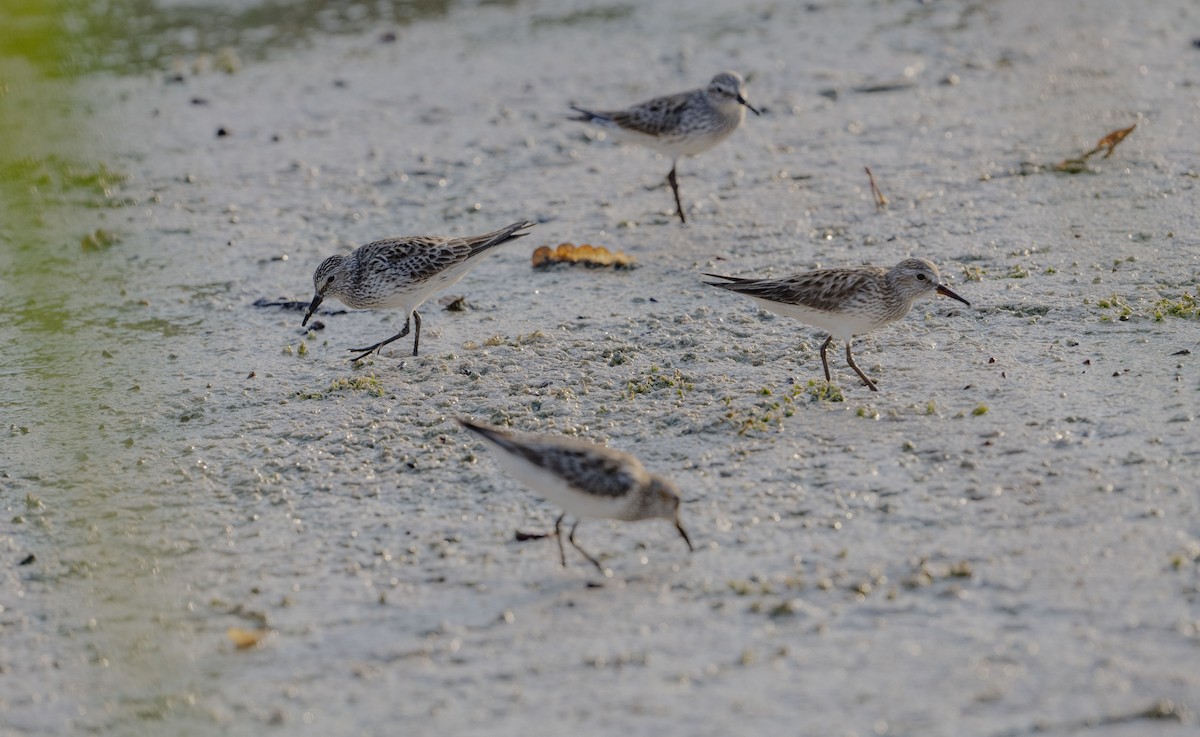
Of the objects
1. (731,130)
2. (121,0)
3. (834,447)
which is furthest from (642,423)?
(121,0)

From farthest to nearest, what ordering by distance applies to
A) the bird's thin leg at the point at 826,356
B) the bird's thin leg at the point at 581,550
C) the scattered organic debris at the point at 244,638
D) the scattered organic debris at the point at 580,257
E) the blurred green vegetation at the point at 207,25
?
the blurred green vegetation at the point at 207,25
the scattered organic debris at the point at 580,257
the bird's thin leg at the point at 826,356
the bird's thin leg at the point at 581,550
the scattered organic debris at the point at 244,638

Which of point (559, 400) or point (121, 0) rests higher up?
point (121, 0)

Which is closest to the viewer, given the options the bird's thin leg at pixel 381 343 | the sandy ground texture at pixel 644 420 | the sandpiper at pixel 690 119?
the sandy ground texture at pixel 644 420

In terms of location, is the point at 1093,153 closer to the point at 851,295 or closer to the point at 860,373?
the point at 851,295

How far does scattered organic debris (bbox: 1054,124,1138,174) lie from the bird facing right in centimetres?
290

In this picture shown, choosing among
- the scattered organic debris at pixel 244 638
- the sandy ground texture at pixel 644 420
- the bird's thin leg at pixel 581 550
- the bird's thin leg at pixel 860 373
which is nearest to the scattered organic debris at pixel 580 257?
the sandy ground texture at pixel 644 420

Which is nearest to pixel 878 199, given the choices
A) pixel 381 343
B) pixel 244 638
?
pixel 381 343

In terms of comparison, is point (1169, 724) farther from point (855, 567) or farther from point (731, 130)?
point (731, 130)

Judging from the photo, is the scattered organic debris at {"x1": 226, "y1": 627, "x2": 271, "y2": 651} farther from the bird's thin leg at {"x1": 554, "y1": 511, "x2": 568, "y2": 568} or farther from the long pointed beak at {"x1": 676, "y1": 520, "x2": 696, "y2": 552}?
the long pointed beak at {"x1": 676, "y1": 520, "x2": 696, "y2": 552}

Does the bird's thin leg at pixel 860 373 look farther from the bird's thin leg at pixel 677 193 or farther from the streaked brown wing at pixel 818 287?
the bird's thin leg at pixel 677 193

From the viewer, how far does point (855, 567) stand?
541 cm

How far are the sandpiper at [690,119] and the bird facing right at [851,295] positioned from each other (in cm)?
265

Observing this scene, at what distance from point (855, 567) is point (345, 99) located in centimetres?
856

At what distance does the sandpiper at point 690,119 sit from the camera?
32.4 ft
